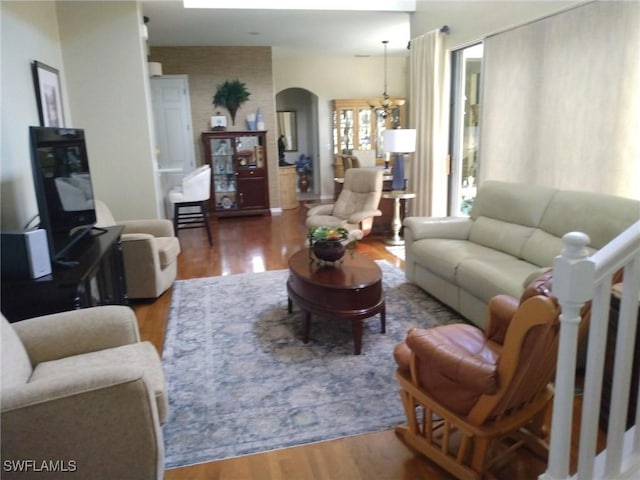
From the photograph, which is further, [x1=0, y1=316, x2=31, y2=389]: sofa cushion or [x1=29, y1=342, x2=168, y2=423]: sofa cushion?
[x1=29, y1=342, x2=168, y2=423]: sofa cushion

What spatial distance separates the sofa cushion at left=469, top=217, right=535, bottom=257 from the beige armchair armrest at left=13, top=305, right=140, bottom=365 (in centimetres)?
269

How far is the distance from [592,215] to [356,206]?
279 cm

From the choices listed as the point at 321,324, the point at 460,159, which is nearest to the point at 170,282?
the point at 321,324

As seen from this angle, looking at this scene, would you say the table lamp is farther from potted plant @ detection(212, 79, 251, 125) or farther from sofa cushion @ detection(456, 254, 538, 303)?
potted plant @ detection(212, 79, 251, 125)

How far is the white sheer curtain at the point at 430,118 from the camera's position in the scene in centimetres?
506

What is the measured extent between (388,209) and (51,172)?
13.7 feet

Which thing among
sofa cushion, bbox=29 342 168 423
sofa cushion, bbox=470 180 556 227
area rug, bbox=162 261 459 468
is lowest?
area rug, bbox=162 261 459 468

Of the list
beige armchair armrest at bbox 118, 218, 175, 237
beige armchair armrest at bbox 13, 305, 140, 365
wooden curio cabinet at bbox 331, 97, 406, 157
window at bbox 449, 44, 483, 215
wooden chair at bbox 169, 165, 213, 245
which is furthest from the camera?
wooden curio cabinet at bbox 331, 97, 406, 157

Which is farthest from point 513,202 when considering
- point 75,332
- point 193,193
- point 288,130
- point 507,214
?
point 288,130

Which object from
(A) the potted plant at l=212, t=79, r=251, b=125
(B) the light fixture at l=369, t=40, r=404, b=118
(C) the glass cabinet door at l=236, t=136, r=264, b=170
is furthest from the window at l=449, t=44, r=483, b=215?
(A) the potted plant at l=212, t=79, r=251, b=125

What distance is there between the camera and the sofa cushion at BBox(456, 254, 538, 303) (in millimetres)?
2844

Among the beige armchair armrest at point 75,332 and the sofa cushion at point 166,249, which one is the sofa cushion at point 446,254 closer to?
the sofa cushion at point 166,249

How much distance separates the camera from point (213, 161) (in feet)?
24.1

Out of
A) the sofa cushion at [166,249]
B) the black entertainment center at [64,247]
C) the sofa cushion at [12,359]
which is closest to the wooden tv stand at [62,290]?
the black entertainment center at [64,247]
